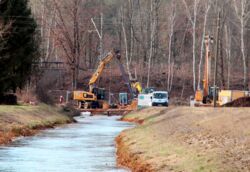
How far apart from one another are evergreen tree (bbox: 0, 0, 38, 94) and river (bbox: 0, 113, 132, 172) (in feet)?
61.8

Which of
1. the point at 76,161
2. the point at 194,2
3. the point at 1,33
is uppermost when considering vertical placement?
the point at 194,2

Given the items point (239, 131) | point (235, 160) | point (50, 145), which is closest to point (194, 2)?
point (50, 145)

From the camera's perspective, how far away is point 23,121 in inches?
1742

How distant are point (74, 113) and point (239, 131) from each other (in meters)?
53.2

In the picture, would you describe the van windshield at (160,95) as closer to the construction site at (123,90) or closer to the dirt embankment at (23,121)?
the construction site at (123,90)

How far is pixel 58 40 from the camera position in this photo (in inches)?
3797

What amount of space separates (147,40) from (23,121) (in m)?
60.6

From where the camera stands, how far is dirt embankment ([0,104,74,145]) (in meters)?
36.8

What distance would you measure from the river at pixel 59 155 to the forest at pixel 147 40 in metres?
57.1

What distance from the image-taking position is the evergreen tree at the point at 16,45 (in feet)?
185

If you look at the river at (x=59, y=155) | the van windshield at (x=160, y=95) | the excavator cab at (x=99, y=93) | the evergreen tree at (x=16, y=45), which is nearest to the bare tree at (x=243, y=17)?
the van windshield at (x=160, y=95)

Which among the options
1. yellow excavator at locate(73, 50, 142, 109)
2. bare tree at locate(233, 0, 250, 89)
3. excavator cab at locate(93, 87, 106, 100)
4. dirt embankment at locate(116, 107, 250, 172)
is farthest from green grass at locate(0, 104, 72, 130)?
bare tree at locate(233, 0, 250, 89)

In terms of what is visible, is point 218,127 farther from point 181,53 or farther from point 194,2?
point 181,53

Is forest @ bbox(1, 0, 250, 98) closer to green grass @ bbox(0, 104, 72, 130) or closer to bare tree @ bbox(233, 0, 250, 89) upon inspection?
bare tree @ bbox(233, 0, 250, 89)
